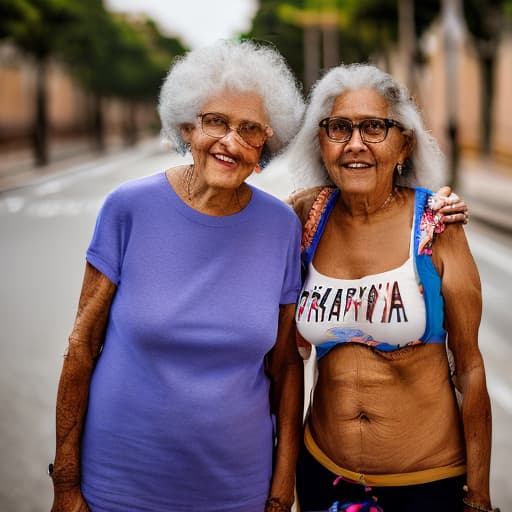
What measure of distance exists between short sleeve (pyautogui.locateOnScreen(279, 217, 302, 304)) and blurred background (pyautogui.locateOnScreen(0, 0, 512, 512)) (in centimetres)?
38

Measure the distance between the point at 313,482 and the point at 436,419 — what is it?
426mm

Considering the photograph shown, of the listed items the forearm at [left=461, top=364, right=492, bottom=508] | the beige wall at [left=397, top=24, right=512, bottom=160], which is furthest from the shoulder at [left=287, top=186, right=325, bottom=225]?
the beige wall at [left=397, top=24, right=512, bottom=160]

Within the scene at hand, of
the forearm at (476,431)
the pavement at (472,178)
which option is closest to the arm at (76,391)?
the forearm at (476,431)

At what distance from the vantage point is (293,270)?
91.9 inches

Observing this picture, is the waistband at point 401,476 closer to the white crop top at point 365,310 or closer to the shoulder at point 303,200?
the white crop top at point 365,310

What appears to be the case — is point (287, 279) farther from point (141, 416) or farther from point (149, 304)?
point (141, 416)

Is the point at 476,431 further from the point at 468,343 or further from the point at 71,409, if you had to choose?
the point at 71,409

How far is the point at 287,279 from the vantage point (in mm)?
2311

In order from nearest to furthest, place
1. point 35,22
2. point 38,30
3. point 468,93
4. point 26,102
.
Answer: point 35,22
point 38,30
point 468,93
point 26,102

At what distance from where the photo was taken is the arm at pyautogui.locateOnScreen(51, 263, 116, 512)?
7.29ft

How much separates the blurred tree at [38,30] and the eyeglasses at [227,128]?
22.1m

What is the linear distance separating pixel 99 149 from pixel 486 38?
24686mm

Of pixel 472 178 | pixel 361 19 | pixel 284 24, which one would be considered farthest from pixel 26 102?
pixel 472 178

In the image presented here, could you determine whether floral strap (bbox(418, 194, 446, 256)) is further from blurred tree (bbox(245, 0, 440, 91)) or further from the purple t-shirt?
blurred tree (bbox(245, 0, 440, 91))
